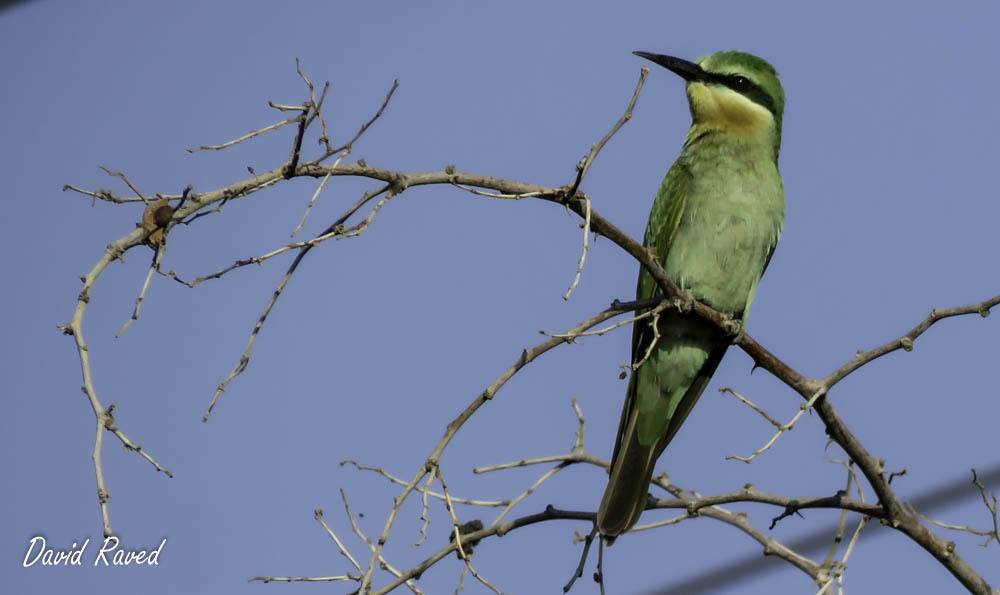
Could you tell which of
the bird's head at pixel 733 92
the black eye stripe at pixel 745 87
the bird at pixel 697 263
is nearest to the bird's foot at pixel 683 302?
the bird at pixel 697 263

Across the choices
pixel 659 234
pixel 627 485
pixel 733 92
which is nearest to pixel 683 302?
pixel 627 485

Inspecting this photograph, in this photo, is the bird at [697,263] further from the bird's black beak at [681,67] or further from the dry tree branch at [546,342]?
the dry tree branch at [546,342]

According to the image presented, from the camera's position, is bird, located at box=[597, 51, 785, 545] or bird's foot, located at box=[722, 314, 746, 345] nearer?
bird's foot, located at box=[722, 314, 746, 345]

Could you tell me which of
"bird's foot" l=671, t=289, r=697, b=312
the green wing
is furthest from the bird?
"bird's foot" l=671, t=289, r=697, b=312

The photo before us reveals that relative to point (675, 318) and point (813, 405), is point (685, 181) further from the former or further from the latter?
point (813, 405)

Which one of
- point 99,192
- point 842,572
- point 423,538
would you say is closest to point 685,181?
point 842,572

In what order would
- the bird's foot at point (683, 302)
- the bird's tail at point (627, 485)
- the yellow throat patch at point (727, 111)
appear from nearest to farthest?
the bird's foot at point (683, 302), the bird's tail at point (627, 485), the yellow throat patch at point (727, 111)

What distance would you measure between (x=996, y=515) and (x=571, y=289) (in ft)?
4.50

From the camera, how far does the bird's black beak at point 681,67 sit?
4.77 meters

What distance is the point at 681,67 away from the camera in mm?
4809

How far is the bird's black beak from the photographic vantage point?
15.6 ft

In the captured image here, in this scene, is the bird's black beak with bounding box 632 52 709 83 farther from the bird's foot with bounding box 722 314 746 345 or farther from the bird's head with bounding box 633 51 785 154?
the bird's foot with bounding box 722 314 746 345

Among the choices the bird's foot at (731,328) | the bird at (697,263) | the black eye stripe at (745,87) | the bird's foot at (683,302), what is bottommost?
the bird's foot at (683,302)

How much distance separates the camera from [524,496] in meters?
3.10
